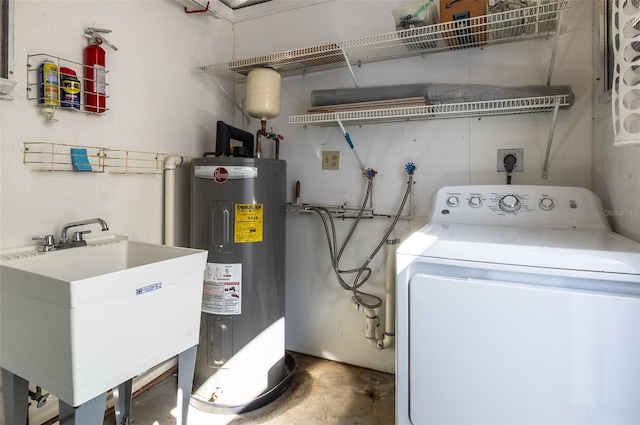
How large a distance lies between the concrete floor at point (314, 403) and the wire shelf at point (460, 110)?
1.50m

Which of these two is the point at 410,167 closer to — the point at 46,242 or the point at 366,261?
the point at 366,261

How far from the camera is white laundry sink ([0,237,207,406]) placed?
958 mm

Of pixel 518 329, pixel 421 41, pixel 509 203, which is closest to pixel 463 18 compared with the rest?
pixel 421 41

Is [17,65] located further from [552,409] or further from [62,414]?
[552,409]

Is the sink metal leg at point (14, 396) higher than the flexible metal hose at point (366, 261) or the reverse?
the reverse

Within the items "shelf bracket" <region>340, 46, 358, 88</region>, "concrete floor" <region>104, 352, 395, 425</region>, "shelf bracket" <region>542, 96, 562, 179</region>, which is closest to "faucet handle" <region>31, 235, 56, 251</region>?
"concrete floor" <region>104, 352, 395, 425</region>

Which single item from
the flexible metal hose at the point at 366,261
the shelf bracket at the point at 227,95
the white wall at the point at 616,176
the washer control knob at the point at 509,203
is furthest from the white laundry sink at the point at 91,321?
the white wall at the point at 616,176

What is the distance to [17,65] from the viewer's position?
1338 millimetres

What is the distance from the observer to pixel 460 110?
1724 mm

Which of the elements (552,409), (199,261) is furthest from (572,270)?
(199,261)

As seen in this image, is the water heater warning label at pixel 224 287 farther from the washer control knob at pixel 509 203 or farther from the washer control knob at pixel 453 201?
the washer control knob at pixel 509 203

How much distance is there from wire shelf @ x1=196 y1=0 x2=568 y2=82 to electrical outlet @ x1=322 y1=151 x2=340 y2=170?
1.76 ft

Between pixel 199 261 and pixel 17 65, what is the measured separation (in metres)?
1.04

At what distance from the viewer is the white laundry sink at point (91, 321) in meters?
0.96
